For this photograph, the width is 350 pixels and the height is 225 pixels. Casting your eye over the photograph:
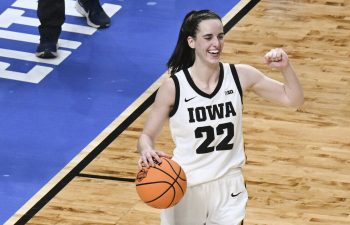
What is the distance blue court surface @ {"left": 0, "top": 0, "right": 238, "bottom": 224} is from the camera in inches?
362

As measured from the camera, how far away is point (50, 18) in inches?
432

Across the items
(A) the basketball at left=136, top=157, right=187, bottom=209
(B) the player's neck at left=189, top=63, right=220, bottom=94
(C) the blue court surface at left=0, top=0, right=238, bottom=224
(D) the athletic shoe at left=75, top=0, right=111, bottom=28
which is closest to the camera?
(A) the basketball at left=136, top=157, right=187, bottom=209

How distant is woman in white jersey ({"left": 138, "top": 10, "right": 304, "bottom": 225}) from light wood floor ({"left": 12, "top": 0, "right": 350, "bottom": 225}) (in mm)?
1604

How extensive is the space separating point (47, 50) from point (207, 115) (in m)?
4.72

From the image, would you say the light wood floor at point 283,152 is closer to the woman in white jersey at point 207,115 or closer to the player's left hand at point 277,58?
the woman in white jersey at point 207,115

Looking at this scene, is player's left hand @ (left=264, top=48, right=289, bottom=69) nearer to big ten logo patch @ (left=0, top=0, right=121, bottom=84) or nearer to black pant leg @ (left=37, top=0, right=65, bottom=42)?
big ten logo patch @ (left=0, top=0, right=121, bottom=84)

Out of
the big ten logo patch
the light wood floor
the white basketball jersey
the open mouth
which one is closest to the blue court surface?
the big ten logo patch

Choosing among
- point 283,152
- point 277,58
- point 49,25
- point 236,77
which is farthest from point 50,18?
point 277,58

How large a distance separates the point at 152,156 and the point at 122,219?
2.02 meters

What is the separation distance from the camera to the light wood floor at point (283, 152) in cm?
841

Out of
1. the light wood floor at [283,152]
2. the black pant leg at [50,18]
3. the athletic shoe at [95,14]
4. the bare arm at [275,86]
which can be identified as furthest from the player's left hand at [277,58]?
the athletic shoe at [95,14]

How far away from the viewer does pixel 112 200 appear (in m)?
8.58

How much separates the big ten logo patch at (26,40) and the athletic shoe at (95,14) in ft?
0.23

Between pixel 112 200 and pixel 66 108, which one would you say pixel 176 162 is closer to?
pixel 112 200
